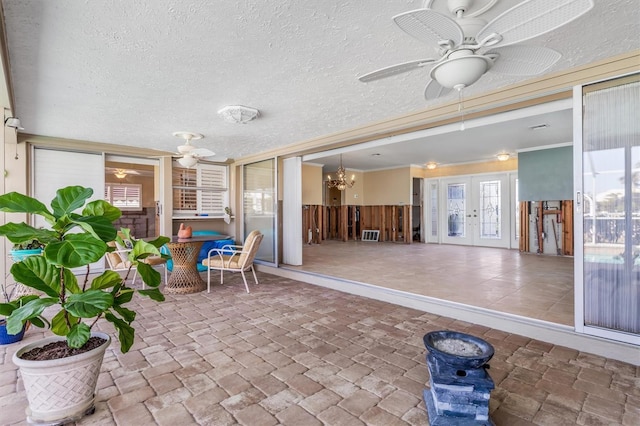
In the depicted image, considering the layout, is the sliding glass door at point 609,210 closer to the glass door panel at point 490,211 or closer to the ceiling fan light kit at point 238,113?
the ceiling fan light kit at point 238,113

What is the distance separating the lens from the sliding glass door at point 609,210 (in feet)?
8.15

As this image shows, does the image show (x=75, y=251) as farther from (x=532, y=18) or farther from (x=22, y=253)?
(x=22, y=253)

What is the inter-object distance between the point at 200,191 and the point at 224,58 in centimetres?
487

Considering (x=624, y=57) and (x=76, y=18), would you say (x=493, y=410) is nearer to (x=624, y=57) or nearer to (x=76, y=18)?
(x=624, y=57)

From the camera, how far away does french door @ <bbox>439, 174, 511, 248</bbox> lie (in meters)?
9.10

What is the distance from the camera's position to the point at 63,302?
171cm

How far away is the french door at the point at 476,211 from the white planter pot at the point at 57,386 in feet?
32.0

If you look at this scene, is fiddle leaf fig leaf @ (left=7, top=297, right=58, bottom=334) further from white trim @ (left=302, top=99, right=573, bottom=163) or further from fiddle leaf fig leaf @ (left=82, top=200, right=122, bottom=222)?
white trim @ (left=302, top=99, right=573, bottom=163)

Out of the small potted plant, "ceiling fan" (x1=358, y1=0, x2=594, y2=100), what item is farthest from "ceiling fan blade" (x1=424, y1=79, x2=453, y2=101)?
the small potted plant

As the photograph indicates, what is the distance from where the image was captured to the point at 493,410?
1.88m

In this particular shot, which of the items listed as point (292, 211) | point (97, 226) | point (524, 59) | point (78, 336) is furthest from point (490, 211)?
point (78, 336)

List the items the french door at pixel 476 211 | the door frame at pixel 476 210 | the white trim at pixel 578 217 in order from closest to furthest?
1. the white trim at pixel 578 217
2. the door frame at pixel 476 210
3. the french door at pixel 476 211

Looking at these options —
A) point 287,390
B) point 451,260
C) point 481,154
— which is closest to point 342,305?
point 287,390

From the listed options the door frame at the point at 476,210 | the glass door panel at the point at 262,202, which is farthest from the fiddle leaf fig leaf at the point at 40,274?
the door frame at the point at 476,210
